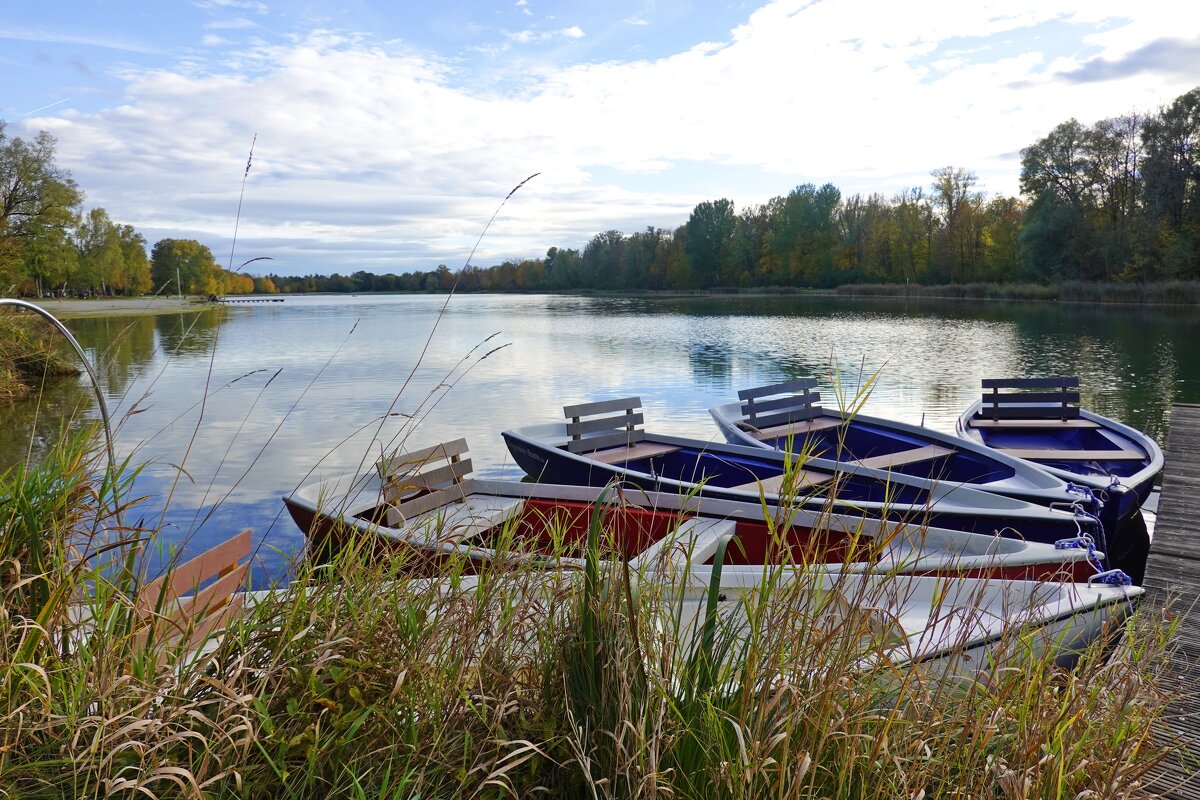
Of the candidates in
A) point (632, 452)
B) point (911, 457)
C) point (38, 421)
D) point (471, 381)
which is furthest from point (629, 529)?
point (471, 381)

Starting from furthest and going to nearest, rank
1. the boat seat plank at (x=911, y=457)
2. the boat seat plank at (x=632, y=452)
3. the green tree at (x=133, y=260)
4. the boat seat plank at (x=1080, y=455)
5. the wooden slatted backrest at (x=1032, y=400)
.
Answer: the green tree at (x=133, y=260), the wooden slatted backrest at (x=1032, y=400), the boat seat plank at (x=632, y=452), the boat seat plank at (x=1080, y=455), the boat seat plank at (x=911, y=457)

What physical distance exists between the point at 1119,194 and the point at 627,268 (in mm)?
51930

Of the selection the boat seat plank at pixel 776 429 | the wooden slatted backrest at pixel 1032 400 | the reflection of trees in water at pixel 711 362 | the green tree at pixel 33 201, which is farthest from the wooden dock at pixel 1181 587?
the green tree at pixel 33 201

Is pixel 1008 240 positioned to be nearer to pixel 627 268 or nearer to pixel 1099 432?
pixel 627 268

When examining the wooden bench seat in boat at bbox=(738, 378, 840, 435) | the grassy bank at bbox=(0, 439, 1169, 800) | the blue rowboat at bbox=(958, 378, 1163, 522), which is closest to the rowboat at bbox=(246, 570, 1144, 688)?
the grassy bank at bbox=(0, 439, 1169, 800)

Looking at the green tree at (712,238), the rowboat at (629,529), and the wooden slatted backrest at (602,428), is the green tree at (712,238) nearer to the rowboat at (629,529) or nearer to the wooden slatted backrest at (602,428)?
the wooden slatted backrest at (602,428)

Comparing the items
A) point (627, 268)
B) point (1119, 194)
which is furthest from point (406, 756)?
point (627, 268)

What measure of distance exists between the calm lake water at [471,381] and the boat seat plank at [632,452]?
35.2 inches

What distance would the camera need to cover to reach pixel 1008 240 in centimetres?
5059

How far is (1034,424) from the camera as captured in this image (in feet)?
27.3

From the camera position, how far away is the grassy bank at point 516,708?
4.95ft

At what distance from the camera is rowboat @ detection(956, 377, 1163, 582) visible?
5.63 m

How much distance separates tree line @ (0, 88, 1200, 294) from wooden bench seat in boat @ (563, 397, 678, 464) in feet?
11.6

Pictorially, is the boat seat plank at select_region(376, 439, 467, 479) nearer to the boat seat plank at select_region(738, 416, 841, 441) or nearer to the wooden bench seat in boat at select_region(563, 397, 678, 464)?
the wooden bench seat in boat at select_region(563, 397, 678, 464)
